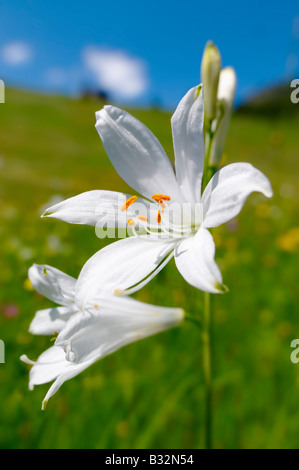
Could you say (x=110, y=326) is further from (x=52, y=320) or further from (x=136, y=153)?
(x=136, y=153)

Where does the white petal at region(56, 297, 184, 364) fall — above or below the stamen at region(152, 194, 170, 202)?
below

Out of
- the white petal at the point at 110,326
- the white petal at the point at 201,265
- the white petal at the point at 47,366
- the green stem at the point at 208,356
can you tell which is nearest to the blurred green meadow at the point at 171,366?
the green stem at the point at 208,356

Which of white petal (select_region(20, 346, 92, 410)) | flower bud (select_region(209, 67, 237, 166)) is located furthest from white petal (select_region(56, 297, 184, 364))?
flower bud (select_region(209, 67, 237, 166))

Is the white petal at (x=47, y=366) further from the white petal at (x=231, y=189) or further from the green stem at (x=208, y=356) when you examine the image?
the white petal at (x=231, y=189)

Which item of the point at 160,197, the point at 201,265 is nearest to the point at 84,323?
the point at 201,265

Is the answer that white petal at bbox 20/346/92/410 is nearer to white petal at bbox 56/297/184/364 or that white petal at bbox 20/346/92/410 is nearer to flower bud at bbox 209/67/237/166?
white petal at bbox 56/297/184/364

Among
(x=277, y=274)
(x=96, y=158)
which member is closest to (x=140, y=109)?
(x=96, y=158)
